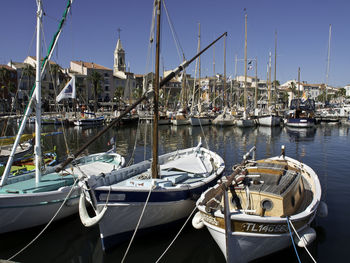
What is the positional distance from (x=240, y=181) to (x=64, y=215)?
8.18m

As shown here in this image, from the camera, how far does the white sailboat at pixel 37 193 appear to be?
1088 centimetres

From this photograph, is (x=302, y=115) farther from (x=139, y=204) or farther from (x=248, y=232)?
(x=139, y=204)

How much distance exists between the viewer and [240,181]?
10578 mm

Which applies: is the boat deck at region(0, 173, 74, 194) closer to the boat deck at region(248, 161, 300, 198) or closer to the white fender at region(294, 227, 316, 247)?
the boat deck at region(248, 161, 300, 198)

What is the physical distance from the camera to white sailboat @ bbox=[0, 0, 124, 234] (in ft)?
35.7

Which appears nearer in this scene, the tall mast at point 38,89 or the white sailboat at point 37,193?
the white sailboat at point 37,193

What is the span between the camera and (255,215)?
9.15 meters

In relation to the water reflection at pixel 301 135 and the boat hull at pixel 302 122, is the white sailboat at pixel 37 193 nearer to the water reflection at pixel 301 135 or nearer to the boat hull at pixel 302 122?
the water reflection at pixel 301 135

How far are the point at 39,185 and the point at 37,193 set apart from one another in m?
1.38

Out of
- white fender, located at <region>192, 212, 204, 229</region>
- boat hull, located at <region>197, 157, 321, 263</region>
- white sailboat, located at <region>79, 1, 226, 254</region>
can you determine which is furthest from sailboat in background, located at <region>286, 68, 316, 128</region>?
white fender, located at <region>192, 212, 204, 229</region>

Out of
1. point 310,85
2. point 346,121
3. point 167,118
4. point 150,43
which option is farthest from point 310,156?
point 310,85

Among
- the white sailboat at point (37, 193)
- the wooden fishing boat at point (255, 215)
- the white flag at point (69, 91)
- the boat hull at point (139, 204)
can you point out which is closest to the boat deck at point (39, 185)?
the white sailboat at point (37, 193)

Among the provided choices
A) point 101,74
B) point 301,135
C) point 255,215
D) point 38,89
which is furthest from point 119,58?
point 255,215

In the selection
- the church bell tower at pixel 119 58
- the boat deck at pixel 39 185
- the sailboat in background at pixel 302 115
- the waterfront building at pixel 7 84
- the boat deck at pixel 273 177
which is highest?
the church bell tower at pixel 119 58
